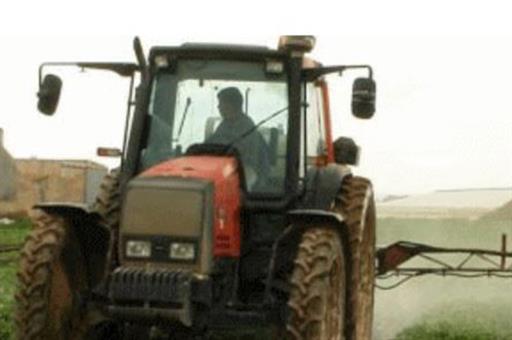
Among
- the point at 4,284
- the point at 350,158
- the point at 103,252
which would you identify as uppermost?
the point at 350,158

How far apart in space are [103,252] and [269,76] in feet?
5.70

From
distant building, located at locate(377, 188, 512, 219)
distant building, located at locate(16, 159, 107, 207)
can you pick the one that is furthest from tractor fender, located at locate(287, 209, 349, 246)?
distant building, located at locate(16, 159, 107, 207)

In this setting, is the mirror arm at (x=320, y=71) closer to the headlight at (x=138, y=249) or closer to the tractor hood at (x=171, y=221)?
the tractor hood at (x=171, y=221)

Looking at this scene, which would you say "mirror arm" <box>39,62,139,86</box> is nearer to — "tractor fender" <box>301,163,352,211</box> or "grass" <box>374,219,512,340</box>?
"tractor fender" <box>301,163,352,211</box>

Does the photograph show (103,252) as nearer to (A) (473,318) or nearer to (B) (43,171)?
(A) (473,318)

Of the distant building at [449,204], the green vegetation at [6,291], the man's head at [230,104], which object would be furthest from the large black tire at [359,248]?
the distant building at [449,204]

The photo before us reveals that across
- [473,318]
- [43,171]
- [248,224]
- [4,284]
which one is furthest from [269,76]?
[43,171]

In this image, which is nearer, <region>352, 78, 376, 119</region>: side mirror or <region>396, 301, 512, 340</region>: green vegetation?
<region>352, 78, 376, 119</region>: side mirror

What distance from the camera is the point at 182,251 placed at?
8055 mm

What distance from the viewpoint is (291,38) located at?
29.5 feet

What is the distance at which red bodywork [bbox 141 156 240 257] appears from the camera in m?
8.25

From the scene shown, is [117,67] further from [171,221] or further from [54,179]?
[54,179]

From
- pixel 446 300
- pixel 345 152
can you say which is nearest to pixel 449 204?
pixel 446 300

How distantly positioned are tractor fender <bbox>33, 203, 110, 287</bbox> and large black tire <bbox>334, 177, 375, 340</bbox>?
1.73m
